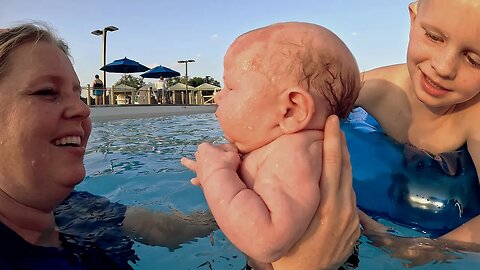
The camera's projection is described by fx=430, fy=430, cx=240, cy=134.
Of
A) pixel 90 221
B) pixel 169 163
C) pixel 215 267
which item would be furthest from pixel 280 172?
pixel 169 163

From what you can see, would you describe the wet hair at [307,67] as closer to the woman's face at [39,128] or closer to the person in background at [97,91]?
the woman's face at [39,128]

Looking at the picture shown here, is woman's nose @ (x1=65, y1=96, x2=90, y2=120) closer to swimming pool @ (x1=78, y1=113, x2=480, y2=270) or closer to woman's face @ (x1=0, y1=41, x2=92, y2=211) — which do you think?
woman's face @ (x1=0, y1=41, x2=92, y2=211)

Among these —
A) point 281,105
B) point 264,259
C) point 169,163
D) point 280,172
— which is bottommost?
point 169,163

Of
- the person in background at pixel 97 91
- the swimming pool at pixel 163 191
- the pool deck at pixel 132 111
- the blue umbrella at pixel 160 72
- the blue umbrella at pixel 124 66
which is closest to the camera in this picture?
the swimming pool at pixel 163 191

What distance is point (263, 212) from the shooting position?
132 centimetres

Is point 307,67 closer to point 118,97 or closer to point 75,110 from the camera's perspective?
point 75,110

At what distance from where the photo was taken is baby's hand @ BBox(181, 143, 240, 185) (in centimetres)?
147

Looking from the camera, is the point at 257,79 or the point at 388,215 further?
the point at 388,215

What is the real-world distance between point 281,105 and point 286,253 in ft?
1.67

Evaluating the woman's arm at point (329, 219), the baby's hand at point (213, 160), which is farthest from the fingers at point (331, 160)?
the baby's hand at point (213, 160)

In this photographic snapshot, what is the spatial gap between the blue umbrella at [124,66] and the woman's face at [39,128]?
20.4 meters

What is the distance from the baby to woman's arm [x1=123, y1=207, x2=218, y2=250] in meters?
0.68

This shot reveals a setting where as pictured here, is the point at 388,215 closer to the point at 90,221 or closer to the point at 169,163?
the point at 90,221

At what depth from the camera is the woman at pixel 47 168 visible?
57.0 inches
